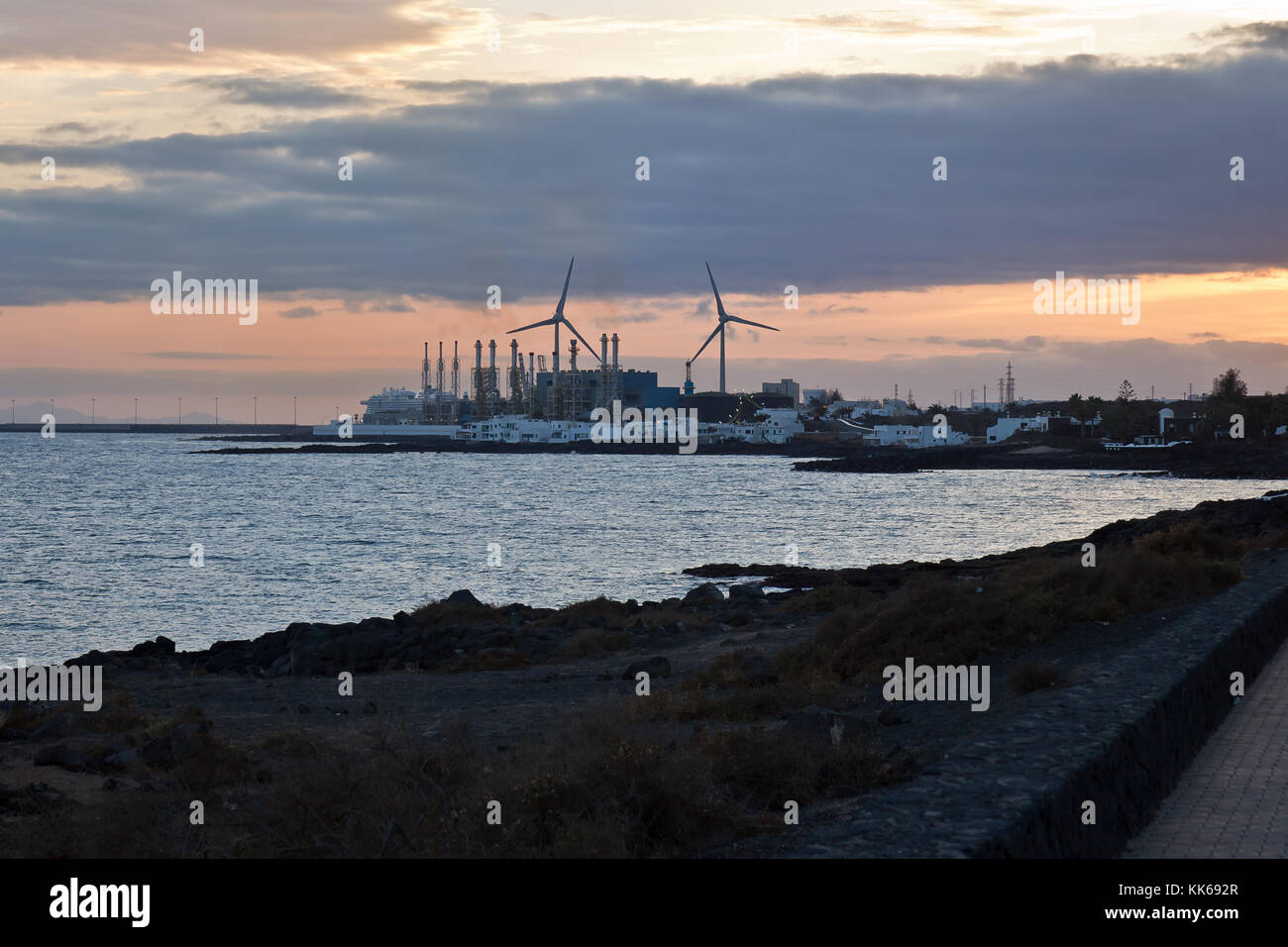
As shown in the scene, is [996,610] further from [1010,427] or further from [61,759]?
[1010,427]

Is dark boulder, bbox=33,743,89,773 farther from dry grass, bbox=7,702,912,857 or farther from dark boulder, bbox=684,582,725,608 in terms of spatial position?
dark boulder, bbox=684,582,725,608

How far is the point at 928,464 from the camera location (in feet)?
489

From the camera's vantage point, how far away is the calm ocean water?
1532 inches

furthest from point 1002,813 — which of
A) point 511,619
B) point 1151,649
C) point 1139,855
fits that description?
point 511,619

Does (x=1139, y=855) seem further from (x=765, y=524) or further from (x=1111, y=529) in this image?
(x=765, y=524)

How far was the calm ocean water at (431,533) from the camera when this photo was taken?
3891 centimetres

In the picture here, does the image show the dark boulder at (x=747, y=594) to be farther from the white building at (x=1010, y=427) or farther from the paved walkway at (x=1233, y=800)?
the white building at (x=1010, y=427)

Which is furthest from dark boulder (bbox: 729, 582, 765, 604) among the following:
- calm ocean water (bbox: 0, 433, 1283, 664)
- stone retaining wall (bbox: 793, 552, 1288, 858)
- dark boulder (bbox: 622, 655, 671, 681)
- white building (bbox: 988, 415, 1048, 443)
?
white building (bbox: 988, 415, 1048, 443)

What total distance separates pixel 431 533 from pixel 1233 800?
56447 millimetres

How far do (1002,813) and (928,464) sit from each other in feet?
478

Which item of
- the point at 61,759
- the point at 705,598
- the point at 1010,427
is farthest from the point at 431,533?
the point at 1010,427

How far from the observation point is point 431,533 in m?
63.6

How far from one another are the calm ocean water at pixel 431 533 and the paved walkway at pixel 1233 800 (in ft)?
86.8
